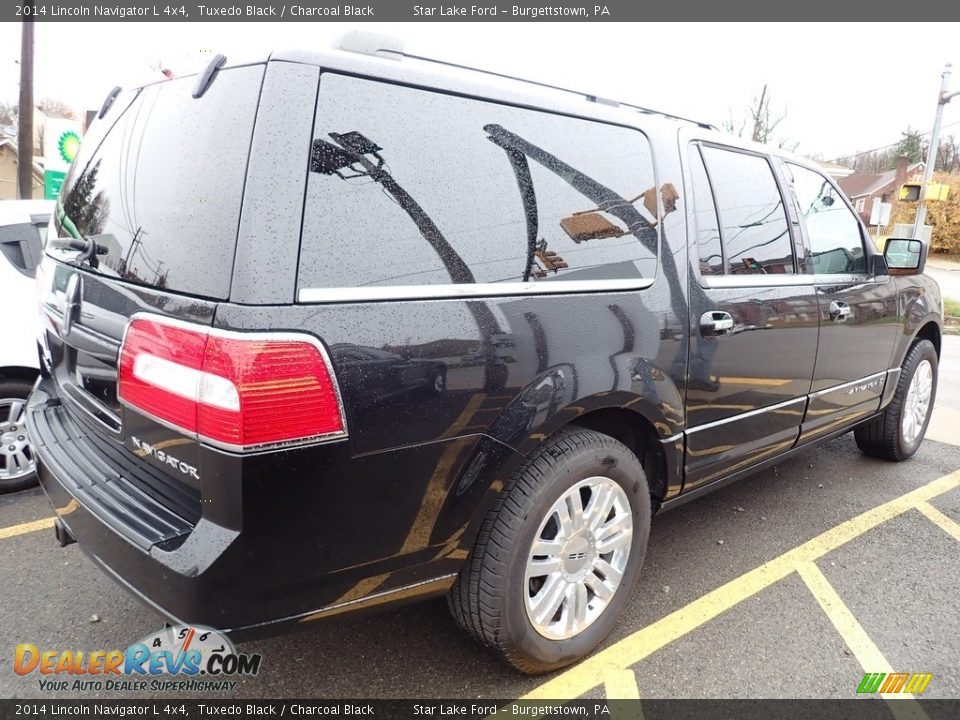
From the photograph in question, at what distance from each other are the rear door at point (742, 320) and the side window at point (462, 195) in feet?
1.20

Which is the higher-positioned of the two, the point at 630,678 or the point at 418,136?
the point at 418,136

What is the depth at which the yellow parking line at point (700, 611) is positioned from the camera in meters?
2.28

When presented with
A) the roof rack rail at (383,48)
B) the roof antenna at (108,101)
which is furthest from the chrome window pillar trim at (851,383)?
→ the roof antenna at (108,101)

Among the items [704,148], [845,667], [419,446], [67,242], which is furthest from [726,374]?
[67,242]

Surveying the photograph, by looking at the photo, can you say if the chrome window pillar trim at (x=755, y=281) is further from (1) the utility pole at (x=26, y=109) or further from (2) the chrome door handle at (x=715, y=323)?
(1) the utility pole at (x=26, y=109)

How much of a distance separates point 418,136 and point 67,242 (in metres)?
1.21

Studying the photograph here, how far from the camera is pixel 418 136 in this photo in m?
1.80

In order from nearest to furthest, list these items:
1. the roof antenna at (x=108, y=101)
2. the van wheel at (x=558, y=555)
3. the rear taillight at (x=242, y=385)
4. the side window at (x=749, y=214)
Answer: the rear taillight at (x=242, y=385) < the van wheel at (x=558, y=555) < the roof antenna at (x=108, y=101) < the side window at (x=749, y=214)

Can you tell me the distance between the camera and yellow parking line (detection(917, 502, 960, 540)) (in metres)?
3.48

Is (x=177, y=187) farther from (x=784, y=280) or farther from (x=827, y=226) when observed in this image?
(x=827, y=226)

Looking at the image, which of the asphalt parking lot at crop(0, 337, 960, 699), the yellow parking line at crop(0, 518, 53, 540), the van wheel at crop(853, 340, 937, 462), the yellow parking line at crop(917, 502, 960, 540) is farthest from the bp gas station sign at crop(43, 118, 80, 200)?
the yellow parking line at crop(917, 502, 960, 540)

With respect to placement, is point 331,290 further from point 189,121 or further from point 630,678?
point 630,678

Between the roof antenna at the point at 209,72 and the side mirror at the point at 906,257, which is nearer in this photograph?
the roof antenna at the point at 209,72

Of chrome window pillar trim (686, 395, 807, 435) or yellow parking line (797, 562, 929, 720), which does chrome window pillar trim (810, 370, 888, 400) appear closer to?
chrome window pillar trim (686, 395, 807, 435)
